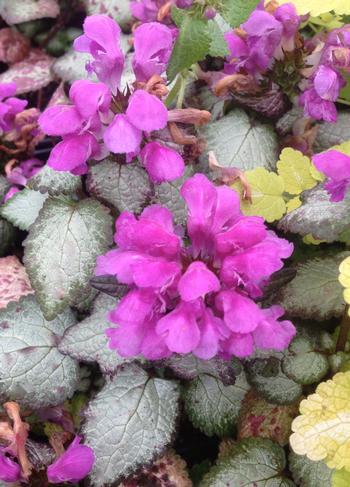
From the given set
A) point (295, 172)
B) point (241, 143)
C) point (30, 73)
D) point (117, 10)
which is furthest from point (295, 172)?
point (30, 73)

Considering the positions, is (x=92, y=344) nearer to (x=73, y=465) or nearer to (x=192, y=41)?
(x=73, y=465)

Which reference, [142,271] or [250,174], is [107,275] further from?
[250,174]

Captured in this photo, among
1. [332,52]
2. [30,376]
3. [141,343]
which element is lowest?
[30,376]

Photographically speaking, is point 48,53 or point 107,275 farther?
point 48,53

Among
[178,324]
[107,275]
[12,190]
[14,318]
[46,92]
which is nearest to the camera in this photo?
[178,324]

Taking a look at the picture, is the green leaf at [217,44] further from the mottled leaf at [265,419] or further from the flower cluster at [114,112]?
the mottled leaf at [265,419]

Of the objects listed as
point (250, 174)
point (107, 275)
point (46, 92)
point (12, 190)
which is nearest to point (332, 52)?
point (250, 174)

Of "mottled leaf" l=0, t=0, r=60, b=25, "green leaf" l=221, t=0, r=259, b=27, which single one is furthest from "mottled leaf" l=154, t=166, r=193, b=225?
"mottled leaf" l=0, t=0, r=60, b=25
